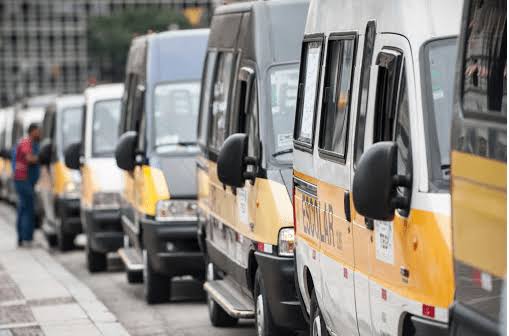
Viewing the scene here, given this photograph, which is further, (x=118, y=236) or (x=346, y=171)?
(x=118, y=236)

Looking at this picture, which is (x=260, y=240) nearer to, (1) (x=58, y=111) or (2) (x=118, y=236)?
(2) (x=118, y=236)

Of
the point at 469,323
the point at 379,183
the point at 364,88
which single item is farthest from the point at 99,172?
the point at 469,323

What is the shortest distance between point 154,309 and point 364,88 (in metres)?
7.19

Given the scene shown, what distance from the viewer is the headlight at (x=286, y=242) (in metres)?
9.70

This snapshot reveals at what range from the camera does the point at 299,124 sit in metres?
9.33

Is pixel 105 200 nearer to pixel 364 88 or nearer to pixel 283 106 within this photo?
pixel 283 106

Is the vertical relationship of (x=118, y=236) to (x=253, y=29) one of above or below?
below

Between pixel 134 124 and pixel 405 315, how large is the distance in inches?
382

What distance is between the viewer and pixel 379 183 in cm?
596

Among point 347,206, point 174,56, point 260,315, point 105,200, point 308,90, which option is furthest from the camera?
point 105,200

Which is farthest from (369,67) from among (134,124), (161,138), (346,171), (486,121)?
(134,124)

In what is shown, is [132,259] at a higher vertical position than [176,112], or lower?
lower

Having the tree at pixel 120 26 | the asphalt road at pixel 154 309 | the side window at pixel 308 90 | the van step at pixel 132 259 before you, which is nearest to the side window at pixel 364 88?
the side window at pixel 308 90

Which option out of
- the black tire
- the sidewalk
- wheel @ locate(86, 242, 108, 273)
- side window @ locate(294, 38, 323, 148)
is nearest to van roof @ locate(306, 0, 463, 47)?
side window @ locate(294, 38, 323, 148)
